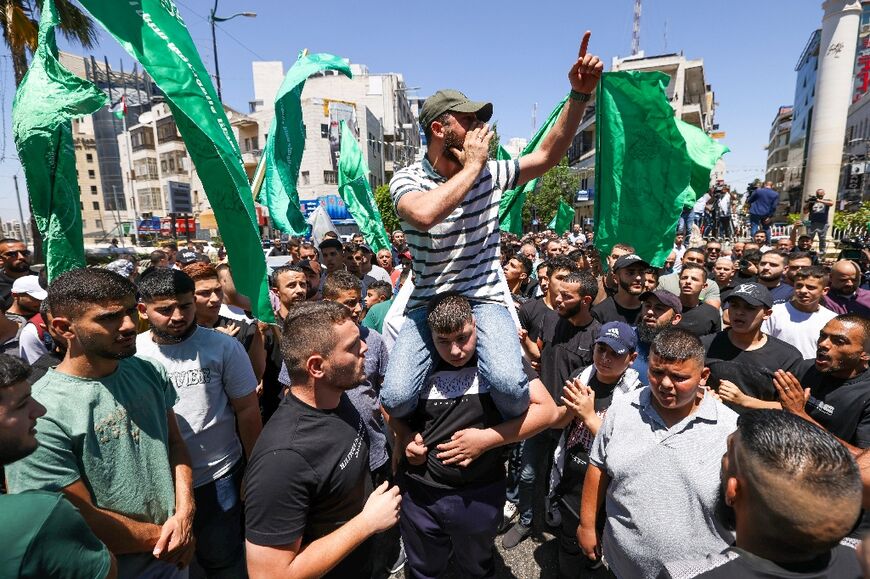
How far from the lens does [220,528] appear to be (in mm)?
2967

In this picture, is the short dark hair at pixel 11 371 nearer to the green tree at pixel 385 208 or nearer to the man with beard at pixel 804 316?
the man with beard at pixel 804 316

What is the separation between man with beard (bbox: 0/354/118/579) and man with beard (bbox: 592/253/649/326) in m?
4.20

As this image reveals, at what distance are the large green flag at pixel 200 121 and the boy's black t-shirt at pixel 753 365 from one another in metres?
3.27

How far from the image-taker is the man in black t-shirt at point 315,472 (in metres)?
1.77

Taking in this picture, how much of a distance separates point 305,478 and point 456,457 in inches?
30.5

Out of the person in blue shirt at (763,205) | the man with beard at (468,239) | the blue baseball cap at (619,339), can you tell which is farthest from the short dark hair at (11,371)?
the person in blue shirt at (763,205)

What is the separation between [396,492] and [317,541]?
0.39m

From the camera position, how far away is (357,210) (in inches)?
359

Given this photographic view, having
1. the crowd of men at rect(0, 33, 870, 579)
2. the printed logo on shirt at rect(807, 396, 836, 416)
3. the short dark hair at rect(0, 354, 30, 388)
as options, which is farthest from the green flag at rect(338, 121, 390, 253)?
the short dark hair at rect(0, 354, 30, 388)

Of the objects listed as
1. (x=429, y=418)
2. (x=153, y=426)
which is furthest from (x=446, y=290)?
(x=153, y=426)

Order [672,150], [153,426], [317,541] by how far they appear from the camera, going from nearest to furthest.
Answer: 1. [317,541]
2. [153,426]
3. [672,150]

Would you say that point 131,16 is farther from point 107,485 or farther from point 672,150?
point 672,150

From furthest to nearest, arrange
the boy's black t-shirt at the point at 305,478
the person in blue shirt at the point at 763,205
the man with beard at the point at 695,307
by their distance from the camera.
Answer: the person in blue shirt at the point at 763,205, the man with beard at the point at 695,307, the boy's black t-shirt at the point at 305,478

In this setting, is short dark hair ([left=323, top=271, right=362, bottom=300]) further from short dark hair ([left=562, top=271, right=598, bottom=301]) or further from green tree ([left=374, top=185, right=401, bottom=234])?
green tree ([left=374, top=185, right=401, bottom=234])
